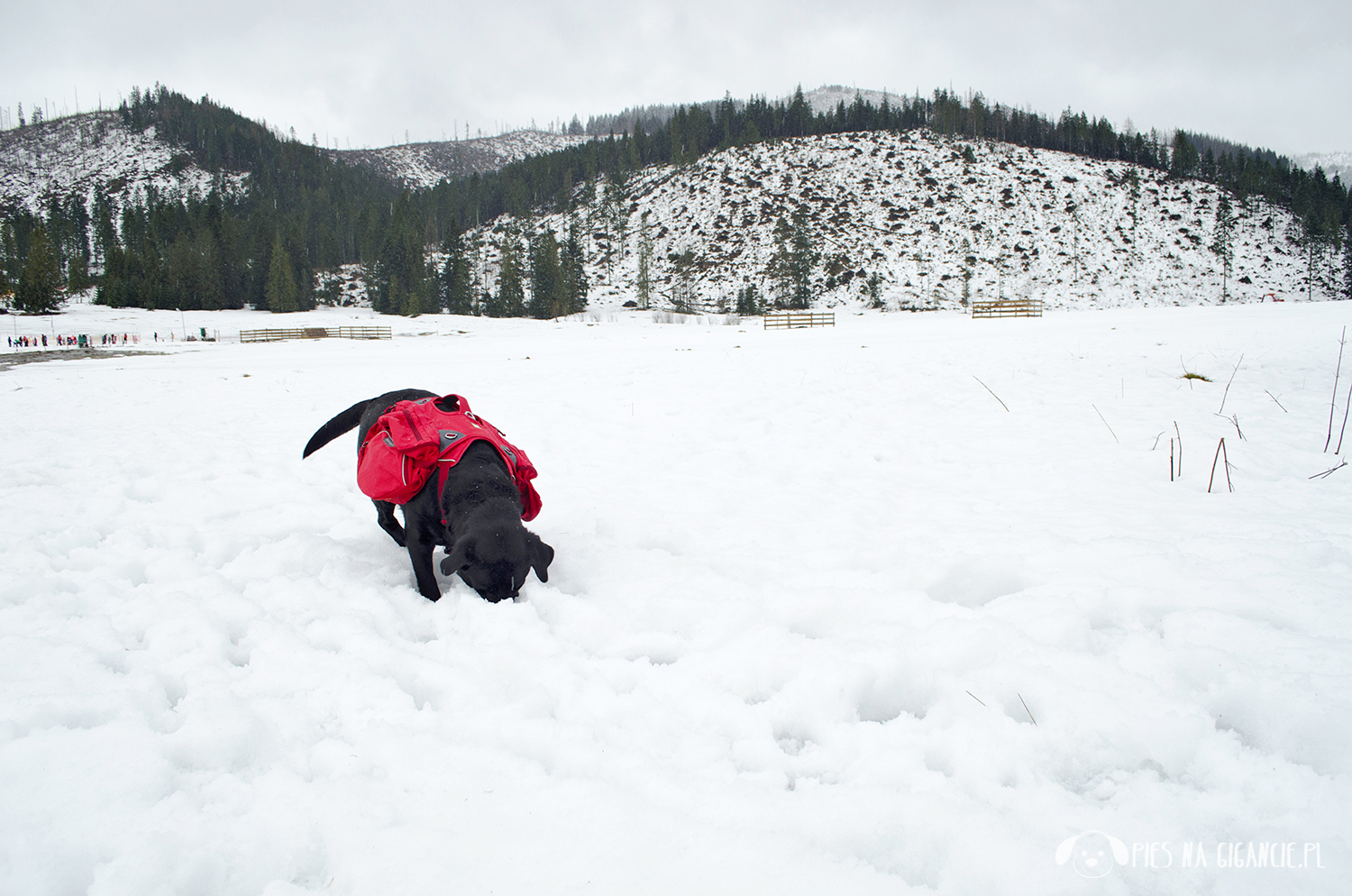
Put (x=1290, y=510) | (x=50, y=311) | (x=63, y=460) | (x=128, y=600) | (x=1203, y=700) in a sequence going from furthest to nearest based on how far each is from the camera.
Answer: (x=50, y=311) → (x=63, y=460) → (x=1290, y=510) → (x=128, y=600) → (x=1203, y=700)

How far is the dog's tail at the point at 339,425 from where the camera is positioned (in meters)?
3.62

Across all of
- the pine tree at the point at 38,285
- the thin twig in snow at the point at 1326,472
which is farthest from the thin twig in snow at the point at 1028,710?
the pine tree at the point at 38,285

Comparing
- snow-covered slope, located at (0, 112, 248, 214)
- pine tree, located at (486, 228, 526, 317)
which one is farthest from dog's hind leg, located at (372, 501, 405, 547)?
snow-covered slope, located at (0, 112, 248, 214)

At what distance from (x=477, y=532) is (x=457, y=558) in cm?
14

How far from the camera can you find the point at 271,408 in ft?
24.1

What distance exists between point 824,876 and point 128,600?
Result: 2925mm

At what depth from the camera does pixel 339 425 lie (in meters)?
3.73

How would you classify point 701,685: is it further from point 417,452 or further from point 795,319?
point 795,319

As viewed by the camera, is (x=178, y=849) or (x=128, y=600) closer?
(x=178, y=849)

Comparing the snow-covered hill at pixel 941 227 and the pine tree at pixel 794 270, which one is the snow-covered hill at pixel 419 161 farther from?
the pine tree at pixel 794 270

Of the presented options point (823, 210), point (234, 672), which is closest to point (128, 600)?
point (234, 672)

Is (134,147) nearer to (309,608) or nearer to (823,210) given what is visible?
(823,210)

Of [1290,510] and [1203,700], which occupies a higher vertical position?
[1290,510]

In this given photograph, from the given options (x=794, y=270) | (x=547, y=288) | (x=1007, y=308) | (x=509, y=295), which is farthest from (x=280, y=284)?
(x=1007, y=308)
